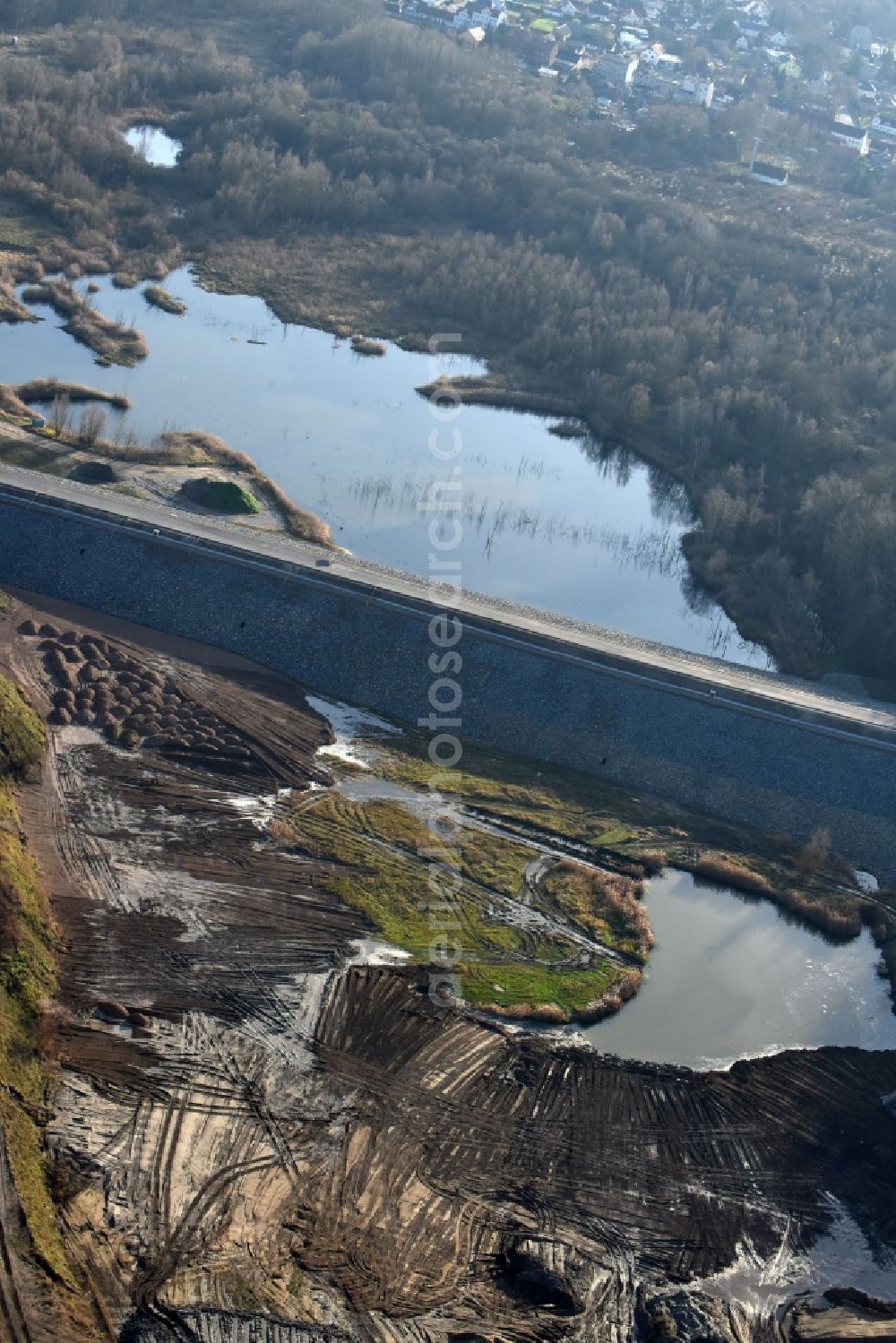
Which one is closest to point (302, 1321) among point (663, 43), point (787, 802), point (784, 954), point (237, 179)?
point (784, 954)

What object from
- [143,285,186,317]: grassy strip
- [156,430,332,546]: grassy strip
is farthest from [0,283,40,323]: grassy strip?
[156,430,332,546]: grassy strip

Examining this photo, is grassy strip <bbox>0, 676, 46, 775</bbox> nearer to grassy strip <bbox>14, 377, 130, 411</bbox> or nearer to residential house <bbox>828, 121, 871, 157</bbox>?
grassy strip <bbox>14, 377, 130, 411</bbox>

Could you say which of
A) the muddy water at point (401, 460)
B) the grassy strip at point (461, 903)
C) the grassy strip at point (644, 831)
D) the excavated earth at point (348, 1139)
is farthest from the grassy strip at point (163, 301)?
A: the grassy strip at point (461, 903)

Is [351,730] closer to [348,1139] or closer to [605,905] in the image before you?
[605,905]

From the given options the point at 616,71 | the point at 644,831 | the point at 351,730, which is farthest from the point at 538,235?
the point at 644,831

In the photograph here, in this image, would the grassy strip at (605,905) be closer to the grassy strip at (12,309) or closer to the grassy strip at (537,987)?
the grassy strip at (537,987)
